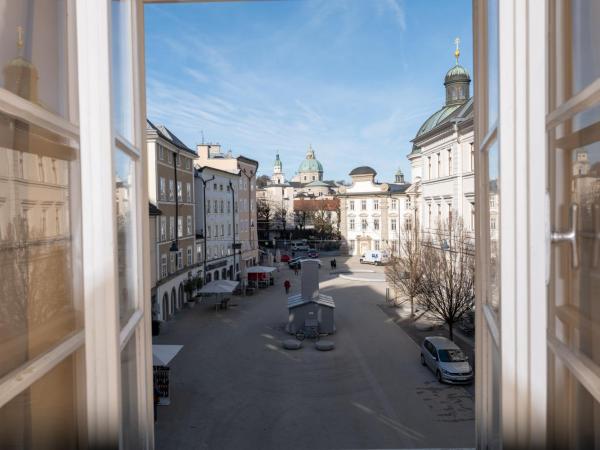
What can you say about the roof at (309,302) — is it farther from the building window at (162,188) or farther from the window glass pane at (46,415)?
the window glass pane at (46,415)

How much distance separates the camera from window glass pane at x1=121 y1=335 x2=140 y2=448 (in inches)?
78.1

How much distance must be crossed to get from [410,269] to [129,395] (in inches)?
780

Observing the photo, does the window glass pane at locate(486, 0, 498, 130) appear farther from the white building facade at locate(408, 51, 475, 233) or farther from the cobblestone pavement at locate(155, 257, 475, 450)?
the white building facade at locate(408, 51, 475, 233)

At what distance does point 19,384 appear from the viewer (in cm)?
142

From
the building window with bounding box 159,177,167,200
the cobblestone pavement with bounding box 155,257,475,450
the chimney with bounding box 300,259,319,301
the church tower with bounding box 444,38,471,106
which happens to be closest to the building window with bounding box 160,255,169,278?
the building window with bounding box 159,177,167,200

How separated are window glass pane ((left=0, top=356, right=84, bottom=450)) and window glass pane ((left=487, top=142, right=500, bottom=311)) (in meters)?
1.56

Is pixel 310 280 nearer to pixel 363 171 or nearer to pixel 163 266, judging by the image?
pixel 163 266

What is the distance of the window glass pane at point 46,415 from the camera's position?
1.45 m

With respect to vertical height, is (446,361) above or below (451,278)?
below

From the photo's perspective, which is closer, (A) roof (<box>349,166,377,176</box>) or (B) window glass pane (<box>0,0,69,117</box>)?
(B) window glass pane (<box>0,0,69,117</box>)

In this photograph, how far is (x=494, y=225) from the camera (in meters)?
1.90

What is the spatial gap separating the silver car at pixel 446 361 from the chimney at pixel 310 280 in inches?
250

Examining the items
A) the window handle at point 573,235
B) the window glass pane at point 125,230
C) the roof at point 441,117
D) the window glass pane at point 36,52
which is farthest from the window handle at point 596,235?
the roof at point 441,117

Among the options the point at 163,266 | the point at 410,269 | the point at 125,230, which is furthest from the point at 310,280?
the point at 125,230
